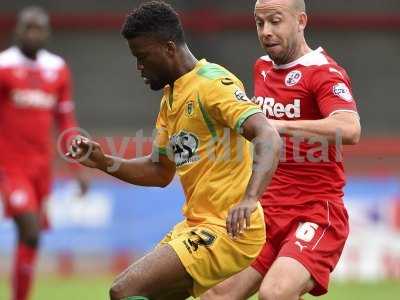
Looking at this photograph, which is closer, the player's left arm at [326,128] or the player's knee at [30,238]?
the player's left arm at [326,128]

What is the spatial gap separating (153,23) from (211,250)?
4.26ft

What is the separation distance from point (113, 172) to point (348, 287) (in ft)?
21.1

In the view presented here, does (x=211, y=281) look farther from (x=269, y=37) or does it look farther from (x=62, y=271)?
(x=62, y=271)

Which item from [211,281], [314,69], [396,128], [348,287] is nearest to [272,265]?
[211,281]

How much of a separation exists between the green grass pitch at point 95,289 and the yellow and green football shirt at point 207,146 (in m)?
5.13

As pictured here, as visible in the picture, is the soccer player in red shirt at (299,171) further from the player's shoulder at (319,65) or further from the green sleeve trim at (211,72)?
the green sleeve trim at (211,72)

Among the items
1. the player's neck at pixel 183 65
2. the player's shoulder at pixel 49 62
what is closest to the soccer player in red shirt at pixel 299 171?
the player's neck at pixel 183 65

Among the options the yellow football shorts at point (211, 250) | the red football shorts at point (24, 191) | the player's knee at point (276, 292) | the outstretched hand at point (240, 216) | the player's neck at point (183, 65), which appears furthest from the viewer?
the red football shorts at point (24, 191)

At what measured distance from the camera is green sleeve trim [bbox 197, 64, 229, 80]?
20.8 feet

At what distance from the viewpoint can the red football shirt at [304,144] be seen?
7156mm

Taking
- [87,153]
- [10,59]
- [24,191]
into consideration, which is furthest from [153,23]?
[10,59]

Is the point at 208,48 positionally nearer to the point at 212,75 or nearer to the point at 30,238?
the point at 30,238

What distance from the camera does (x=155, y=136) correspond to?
7.00 m

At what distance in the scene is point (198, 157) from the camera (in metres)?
6.41
